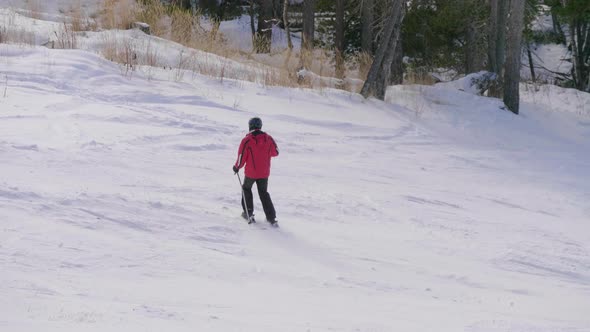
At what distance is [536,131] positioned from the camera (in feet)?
50.1

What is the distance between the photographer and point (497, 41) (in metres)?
18.3

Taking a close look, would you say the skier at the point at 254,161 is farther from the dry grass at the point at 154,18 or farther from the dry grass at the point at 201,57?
the dry grass at the point at 154,18

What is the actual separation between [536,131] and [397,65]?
187 inches

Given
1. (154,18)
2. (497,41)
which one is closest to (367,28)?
(497,41)

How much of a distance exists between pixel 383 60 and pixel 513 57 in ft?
11.1

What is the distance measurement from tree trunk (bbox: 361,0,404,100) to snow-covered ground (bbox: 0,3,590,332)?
0.47 meters

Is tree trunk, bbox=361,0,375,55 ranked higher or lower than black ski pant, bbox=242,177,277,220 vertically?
higher

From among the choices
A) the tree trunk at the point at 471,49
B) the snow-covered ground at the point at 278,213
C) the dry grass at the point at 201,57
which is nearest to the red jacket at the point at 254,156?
the snow-covered ground at the point at 278,213

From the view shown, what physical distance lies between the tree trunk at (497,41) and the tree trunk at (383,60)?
379cm

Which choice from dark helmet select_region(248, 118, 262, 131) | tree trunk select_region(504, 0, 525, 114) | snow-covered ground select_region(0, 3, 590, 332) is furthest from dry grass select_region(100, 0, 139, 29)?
dark helmet select_region(248, 118, 262, 131)

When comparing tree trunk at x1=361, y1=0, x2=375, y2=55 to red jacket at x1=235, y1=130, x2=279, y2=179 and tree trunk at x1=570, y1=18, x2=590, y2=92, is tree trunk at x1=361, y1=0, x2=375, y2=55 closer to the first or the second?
tree trunk at x1=570, y1=18, x2=590, y2=92

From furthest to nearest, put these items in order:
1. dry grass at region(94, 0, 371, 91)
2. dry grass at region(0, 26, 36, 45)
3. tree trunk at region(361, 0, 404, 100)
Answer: tree trunk at region(361, 0, 404, 100) < dry grass at region(94, 0, 371, 91) < dry grass at region(0, 26, 36, 45)

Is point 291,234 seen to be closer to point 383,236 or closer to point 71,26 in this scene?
point 383,236

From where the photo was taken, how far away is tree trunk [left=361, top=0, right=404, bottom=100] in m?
15.0
